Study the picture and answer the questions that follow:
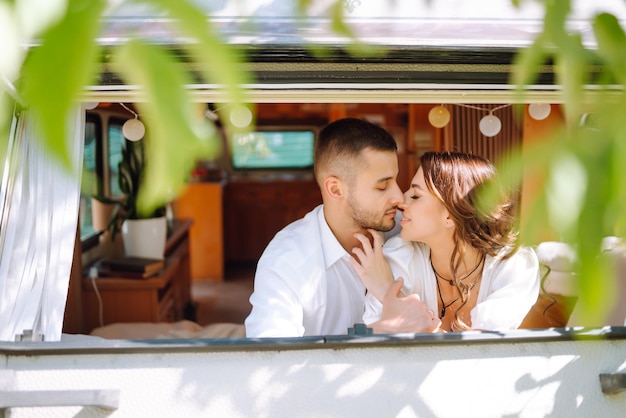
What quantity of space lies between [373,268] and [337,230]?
32 cm

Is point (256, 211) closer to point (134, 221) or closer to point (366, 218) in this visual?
point (134, 221)

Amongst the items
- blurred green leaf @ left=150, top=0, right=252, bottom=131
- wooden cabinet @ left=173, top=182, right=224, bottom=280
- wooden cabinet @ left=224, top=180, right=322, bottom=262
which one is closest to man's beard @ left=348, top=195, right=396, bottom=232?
blurred green leaf @ left=150, top=0, right=252, bottom=131

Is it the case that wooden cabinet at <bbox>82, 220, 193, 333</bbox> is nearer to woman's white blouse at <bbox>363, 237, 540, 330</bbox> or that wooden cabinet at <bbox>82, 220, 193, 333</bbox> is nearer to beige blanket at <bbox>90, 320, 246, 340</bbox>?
beige blanket at <bbox>90, 320, 246, 340</bbox>

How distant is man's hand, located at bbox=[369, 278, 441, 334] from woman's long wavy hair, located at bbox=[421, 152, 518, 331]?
24cm

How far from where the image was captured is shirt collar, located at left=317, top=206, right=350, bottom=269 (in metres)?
2.50

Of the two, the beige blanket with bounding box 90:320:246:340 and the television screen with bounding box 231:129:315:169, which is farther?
the television screen with bounding box 231:129:315:169

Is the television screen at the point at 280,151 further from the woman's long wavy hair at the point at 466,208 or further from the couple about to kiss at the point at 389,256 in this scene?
the woman's long wavy hair at the point at 466,208

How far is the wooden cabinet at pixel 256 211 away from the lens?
26.8 ft

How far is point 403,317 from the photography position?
6.86ft

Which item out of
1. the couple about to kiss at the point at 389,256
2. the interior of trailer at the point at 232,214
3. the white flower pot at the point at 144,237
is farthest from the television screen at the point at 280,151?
the couple about to kiss at the point at 389,256

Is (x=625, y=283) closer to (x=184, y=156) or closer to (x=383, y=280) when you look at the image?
(x=383, y=280)

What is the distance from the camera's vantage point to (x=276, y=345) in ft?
5.38

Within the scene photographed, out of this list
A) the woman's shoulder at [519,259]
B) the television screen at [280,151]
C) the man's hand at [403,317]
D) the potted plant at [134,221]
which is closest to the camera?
the man's hand at [403,317]

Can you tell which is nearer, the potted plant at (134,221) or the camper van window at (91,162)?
the camper van window at (91,162)
